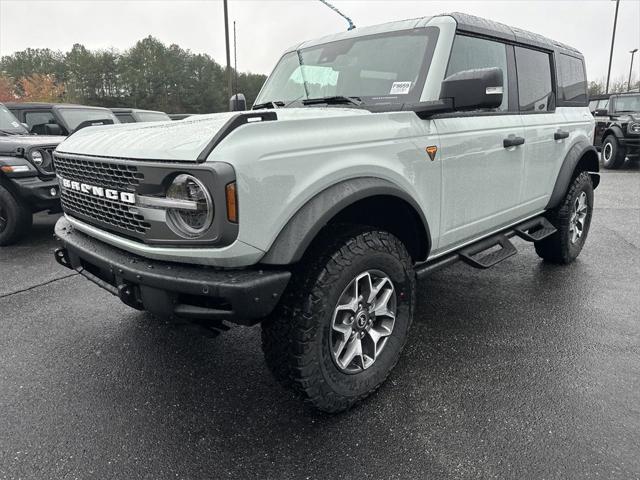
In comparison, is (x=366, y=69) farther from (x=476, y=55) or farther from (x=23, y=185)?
(x=23, y=185)

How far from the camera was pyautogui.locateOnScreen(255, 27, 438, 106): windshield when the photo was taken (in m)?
2.71

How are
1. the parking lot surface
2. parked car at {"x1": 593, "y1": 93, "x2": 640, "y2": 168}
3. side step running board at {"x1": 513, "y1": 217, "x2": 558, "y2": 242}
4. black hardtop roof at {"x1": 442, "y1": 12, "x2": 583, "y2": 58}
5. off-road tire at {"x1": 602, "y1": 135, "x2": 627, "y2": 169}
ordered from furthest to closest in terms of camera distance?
A: off-road tire at {"x1": 602, "y1": 135, "x2": 627, "y2": 169} → parked car at {"x1": 593, "y1": 93, "x2": 640, "y2": 168} → side step running board at {"x1": 513, "y1": 217, "x2": 558, "y2": 242} → black hardtop roof at {"x1": 442, "y1": 12, "x2": 583, "y2": 58} → the parking lot surface

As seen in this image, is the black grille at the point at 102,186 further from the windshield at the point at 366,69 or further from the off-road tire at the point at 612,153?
the off-road tire at the point at 612,153

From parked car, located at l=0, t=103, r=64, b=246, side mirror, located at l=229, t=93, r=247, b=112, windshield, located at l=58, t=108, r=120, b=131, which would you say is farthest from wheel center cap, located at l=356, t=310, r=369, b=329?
windshield, located at l=58, t=108, r=120, b=131

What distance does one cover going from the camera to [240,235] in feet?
5.91

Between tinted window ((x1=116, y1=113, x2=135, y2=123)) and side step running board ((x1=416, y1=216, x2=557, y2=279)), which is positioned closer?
side step running board ((x1=416, y1=216, x2=557, y2=279))

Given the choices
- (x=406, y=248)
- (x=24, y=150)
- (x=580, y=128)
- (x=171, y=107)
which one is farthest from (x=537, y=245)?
(x=171, y=107)

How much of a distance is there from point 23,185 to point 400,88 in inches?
173

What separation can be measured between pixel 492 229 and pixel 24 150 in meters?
4.98

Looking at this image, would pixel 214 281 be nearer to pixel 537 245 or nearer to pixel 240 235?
pixel 240 235

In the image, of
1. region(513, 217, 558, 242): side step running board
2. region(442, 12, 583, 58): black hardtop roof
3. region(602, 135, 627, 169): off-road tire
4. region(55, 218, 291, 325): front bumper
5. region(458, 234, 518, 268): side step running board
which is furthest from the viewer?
region(602, 135, 627, 169): off-road tire

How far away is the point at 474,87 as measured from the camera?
2.30m

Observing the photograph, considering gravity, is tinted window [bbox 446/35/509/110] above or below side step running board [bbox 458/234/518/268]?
above

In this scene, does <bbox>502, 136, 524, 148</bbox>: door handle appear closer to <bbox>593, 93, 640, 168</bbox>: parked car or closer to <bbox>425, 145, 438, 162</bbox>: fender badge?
<bbox>425, 145, 438, 162</bbox>: fender badge
